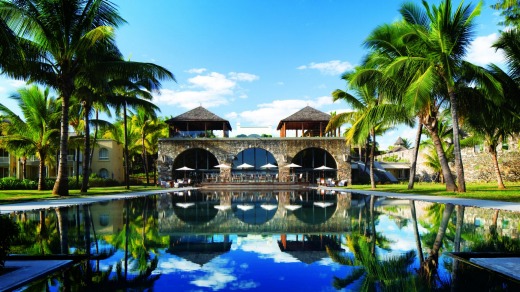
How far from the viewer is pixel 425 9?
1569cm

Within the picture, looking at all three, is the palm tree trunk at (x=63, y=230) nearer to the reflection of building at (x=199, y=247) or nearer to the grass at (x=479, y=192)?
the reflection of building at (x=199, y=247)

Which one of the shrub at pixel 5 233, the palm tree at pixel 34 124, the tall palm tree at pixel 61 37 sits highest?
the tall palm tree at pixel 61 37

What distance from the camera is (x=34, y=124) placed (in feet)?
74.9

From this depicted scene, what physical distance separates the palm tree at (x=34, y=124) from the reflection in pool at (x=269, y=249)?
632 inches

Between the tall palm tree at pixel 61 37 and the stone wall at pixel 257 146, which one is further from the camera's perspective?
the stone wall at pixel 257 146

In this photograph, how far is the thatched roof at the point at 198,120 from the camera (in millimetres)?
29719

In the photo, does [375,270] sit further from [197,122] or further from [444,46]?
[197,122]

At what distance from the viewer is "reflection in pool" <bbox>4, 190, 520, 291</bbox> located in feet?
12.1

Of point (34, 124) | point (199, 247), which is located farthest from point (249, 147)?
point (199, 247)

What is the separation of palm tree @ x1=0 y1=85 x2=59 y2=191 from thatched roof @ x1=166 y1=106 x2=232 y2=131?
8.74m

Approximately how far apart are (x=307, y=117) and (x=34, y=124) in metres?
18.8

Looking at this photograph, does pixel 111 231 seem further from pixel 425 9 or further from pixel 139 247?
pixel 425 9

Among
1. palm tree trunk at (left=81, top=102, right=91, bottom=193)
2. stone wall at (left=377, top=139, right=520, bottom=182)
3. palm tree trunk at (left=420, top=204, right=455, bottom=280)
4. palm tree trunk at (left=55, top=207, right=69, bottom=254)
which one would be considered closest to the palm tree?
palm tree trunk at (left=81, top=102, right=91, bottom=193)

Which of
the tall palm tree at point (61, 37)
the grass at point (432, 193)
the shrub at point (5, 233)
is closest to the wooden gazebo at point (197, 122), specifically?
the grass at point (432, 193)
